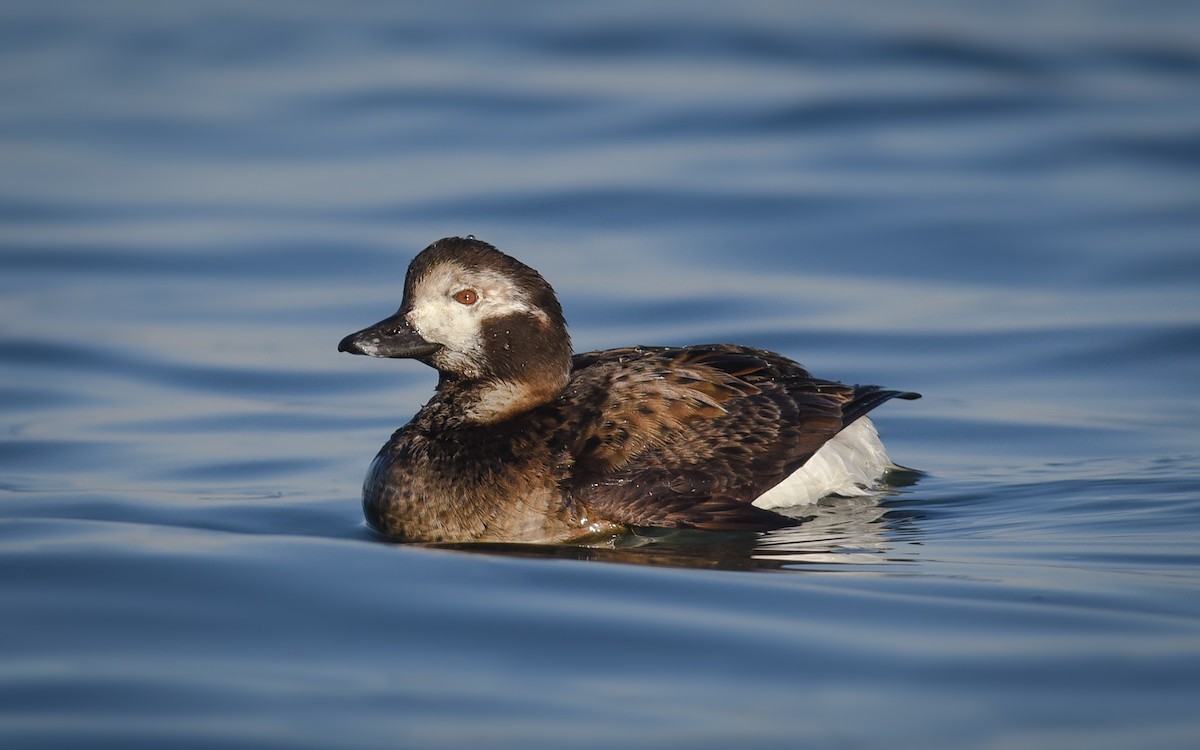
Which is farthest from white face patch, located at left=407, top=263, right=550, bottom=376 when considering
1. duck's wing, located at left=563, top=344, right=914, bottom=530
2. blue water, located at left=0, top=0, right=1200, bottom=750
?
blue water, located at left=0, top=0, right=1200, bottom=750

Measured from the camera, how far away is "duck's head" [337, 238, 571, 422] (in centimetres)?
761

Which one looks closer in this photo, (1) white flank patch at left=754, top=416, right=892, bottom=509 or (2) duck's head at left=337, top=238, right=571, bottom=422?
(2) duck's head at left=337, top=238, right=571, bottom=422

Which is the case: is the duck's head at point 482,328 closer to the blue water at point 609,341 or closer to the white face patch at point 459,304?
the white face patch at point 459,304

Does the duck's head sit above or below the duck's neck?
above

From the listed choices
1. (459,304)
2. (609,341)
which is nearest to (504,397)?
(459,304)

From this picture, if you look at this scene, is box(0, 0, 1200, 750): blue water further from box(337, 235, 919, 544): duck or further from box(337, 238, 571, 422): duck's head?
box(337, 238, 571, 422): duck's head

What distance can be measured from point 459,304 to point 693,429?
1.17 m

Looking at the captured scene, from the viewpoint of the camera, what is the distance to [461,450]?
7703mm

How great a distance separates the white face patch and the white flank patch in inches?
54.9

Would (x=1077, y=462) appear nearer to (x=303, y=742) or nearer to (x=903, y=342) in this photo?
(x=903, y=342)

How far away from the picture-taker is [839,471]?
8.27m

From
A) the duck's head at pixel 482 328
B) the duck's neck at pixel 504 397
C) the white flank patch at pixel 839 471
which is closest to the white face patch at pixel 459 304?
the duck's head at pixel 482 328

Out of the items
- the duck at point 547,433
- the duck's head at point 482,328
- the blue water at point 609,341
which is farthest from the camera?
the duck's head at point 482,328

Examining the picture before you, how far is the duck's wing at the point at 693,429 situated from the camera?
24.4 feet
